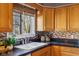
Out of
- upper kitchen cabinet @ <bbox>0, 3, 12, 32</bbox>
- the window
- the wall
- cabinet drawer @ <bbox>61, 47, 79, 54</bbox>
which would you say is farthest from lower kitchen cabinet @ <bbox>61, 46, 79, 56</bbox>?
upper kitchen cabinet @ <bbox>0, 3, 12, 32</bbox>

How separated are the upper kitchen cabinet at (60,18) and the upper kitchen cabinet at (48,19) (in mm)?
98

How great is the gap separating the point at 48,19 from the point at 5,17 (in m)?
1.58

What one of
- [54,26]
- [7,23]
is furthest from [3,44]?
[54,26]

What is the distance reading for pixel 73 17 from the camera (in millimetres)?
2764

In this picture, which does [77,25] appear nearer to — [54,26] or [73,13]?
[73,13]

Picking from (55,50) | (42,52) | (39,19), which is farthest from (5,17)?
(39,19)

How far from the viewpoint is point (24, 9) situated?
8.60 ft

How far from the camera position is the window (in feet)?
→ 8.01

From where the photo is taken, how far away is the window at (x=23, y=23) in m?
2.44

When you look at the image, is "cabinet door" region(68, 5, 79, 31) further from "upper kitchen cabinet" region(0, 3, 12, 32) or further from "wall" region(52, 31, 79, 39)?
"upper kitchen cabinet" region(0, 3, 12, 32)

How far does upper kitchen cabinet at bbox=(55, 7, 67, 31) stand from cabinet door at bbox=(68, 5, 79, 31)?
12 cm

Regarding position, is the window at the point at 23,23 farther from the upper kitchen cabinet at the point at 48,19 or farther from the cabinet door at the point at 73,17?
the cabinet door at the point at 73,17

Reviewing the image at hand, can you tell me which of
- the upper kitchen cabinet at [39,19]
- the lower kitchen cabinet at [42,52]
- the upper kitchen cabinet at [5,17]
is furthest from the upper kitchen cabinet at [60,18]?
the upper kitchen cabinet at [5,17]

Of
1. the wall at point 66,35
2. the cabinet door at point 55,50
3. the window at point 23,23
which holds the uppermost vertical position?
the window at point 23,23
